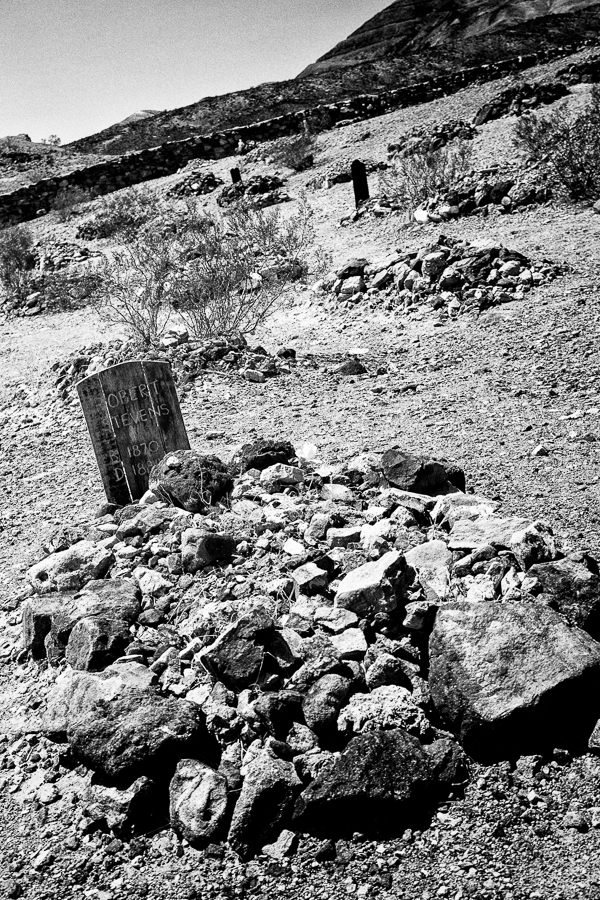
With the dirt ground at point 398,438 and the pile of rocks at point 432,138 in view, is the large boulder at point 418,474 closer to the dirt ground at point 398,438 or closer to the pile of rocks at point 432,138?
the dirt ground at point 398,438

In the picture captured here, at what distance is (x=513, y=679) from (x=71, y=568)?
2306mm

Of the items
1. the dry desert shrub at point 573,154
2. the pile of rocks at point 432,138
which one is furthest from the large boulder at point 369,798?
the pile of rocks at point 432,138

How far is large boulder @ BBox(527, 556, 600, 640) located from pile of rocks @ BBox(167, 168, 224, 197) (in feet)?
56.4

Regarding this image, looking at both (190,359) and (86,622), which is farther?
(190,359)

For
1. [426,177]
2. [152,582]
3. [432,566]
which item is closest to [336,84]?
[426,177]

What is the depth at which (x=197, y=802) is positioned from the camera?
2314mm

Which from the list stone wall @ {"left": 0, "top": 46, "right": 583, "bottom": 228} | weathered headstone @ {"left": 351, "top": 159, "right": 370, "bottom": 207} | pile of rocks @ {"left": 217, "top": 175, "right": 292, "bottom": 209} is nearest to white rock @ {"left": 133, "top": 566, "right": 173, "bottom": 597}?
weathered headstone @ {"left": 351, "top": 159, "right": 370, "bottom": 207}

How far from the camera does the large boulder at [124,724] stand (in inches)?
97.7

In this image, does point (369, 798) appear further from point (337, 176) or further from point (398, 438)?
point (337, 176)

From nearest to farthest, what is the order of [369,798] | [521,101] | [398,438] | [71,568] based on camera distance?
[369,798]
[71,568]
[398,438]
[521,101]

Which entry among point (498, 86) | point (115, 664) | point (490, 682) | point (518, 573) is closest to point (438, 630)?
point (490, 682)

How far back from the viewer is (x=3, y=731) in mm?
2969

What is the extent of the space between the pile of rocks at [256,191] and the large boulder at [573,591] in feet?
45.9

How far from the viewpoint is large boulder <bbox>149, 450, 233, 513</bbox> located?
406 cm
